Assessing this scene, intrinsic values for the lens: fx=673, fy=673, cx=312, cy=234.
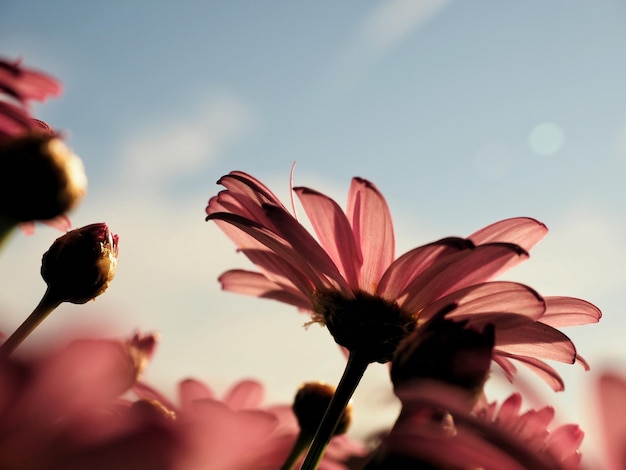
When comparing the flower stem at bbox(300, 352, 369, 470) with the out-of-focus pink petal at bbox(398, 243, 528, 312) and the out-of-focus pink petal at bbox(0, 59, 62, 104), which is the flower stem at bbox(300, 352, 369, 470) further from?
the out-of-focus pink petal at bbox(0, 59, 62, 104)

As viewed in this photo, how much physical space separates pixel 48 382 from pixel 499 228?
59 cm

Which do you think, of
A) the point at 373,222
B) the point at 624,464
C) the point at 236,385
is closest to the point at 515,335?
the point at 373,222

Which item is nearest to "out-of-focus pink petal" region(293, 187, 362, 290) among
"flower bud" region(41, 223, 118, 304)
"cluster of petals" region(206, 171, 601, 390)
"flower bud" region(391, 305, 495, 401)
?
"cluster of petals" region(206, 171, 601, 390)

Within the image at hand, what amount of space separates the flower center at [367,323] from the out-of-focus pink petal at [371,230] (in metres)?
0.02

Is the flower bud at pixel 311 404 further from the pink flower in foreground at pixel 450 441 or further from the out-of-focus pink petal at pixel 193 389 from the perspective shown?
the pink flower in foreground at pixel 450 441

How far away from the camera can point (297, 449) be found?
776 mm

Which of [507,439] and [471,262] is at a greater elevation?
[471,262]

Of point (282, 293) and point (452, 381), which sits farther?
point (282, 293)

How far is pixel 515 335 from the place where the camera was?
27.0 inches

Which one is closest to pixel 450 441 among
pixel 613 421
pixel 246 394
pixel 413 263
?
pixel 613 421

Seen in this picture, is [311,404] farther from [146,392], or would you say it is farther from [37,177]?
[37,177]

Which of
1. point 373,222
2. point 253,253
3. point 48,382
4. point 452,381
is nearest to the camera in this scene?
point 48,382

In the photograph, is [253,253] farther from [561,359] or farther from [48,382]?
[48,382]

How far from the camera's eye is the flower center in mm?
813
